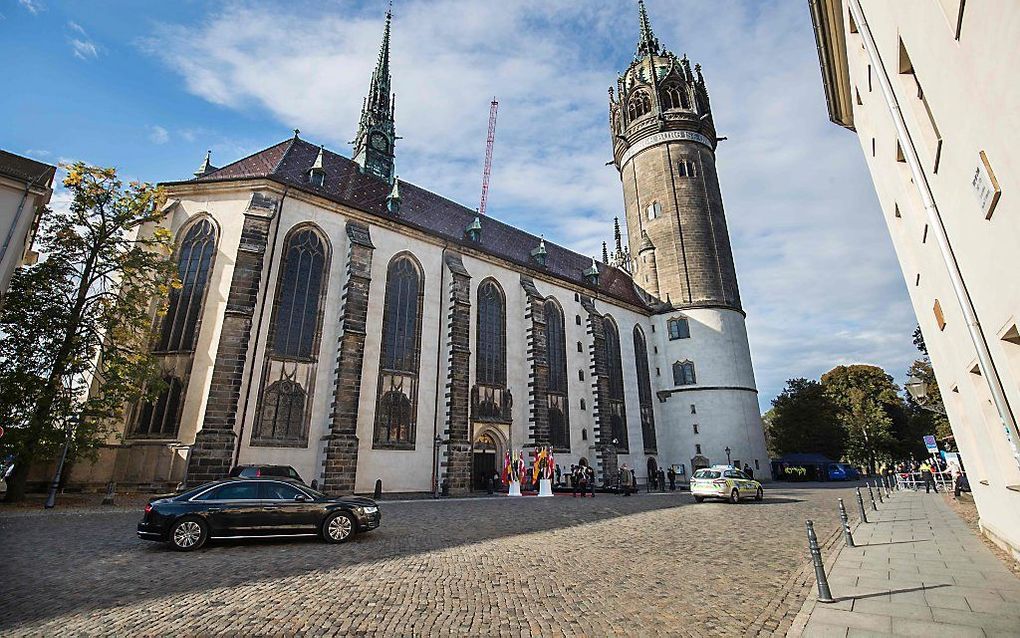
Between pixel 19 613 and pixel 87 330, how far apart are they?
14797 mm

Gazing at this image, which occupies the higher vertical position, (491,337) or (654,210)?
(654,210)

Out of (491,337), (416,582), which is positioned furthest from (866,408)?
(416,582)

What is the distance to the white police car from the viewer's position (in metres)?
17.8

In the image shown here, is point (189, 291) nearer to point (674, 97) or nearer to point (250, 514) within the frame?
point (250, 514)

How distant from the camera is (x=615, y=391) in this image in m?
33.8

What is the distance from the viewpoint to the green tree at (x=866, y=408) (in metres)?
46.3

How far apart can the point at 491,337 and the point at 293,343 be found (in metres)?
11.0

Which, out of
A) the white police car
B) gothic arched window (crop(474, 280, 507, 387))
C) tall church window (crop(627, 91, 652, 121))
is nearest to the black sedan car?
the white police car

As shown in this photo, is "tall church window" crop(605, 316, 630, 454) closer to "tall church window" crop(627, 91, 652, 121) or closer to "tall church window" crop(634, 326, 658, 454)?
"tall church window" crop(634, 326, 658, 454)

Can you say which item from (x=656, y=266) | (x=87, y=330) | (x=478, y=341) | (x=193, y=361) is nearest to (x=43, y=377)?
(x=87, y=330)

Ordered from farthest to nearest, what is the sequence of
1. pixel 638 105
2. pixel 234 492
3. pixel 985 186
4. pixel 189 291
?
pixel 638 105
pixel 189 291
pixel 234 492
pixel 985 186

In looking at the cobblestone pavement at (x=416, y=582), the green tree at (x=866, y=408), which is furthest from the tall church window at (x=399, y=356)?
the green tree at (x=866, y=408)

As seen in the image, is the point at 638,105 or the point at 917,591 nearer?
the point at 917,591

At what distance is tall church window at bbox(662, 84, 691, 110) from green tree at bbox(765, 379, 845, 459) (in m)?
33.1
